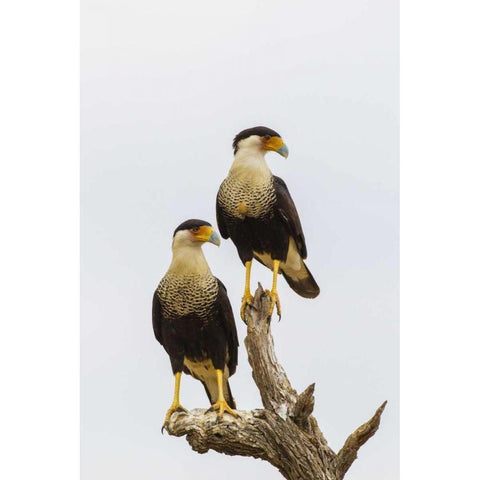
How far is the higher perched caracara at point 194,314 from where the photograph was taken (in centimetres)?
713

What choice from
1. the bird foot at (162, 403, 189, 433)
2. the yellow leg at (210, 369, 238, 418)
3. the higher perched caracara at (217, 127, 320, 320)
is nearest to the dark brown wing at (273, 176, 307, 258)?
the higher perched caracara at (217, 127, 320, 320)

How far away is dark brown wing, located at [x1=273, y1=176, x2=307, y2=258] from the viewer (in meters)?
7.50

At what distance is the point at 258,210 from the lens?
7.46 metres

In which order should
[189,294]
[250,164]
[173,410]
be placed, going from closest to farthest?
[189,294] → [173,410] → [250,164]

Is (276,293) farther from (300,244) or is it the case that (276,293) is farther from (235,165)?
(235,165)

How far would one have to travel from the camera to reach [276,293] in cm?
754

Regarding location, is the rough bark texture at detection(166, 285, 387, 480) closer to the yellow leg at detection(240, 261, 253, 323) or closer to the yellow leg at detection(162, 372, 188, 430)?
the yellow leg at detection(162, 372, 188, 430)

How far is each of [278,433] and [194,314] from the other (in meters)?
0.86

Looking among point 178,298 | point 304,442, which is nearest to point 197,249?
point 178,298

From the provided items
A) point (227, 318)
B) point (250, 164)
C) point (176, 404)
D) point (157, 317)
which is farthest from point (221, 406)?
point (250, 164)

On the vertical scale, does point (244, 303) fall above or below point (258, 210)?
below

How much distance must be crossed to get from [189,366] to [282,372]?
1.90ft

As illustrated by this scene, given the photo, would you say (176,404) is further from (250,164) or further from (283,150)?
(283,150)

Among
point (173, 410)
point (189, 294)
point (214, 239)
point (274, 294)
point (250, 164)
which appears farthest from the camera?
point (274, 294)
